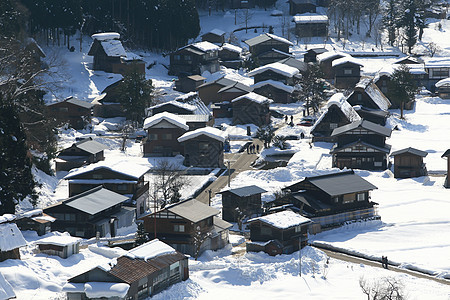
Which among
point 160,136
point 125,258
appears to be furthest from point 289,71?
point 125,258

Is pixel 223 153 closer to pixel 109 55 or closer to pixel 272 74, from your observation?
pixel 272 74

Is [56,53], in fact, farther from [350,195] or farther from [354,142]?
[350,195]

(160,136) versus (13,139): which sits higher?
(13,139)

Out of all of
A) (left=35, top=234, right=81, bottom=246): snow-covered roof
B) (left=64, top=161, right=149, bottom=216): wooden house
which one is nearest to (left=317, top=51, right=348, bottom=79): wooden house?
(left=64, top=161, right=149, bottom=216): wooden house

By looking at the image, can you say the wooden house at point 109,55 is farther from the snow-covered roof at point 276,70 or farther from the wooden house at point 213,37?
the wooden house at point 213,37

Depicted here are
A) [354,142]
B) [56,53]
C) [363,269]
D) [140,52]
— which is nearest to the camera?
[363,269]

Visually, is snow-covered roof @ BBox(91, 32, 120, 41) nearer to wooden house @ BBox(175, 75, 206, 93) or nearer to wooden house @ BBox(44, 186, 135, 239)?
wooden house @ BBox(175, 75, 206, 93)
